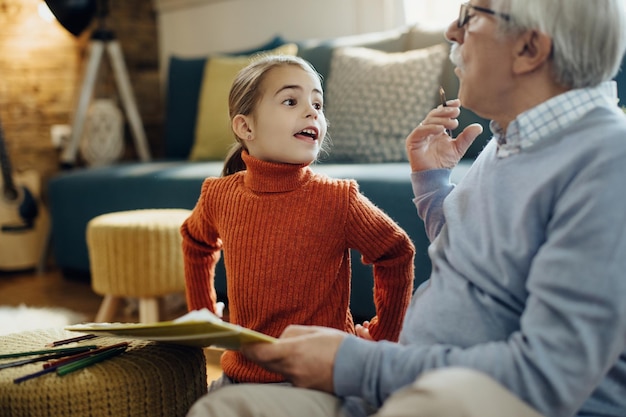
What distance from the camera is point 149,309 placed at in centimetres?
241

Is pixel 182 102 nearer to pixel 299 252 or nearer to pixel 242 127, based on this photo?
pixel 242 127

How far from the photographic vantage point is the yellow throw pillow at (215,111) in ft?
10.5

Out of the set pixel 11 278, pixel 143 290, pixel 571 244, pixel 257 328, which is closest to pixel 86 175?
pixel 11 278

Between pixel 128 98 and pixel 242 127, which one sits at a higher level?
pixel 242 127

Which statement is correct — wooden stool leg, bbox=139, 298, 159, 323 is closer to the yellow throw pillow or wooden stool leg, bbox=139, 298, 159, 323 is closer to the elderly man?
the yellow throw pillow

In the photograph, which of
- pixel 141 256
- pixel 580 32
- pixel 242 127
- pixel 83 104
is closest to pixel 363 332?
pixel 242 127

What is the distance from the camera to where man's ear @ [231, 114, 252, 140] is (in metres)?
1.26

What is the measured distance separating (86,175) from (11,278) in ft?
2.54

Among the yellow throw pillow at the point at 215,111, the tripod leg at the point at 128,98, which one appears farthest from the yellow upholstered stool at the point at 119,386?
the tripod leg at the point at 128,98

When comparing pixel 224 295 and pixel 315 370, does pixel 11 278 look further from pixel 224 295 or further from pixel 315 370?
pixel 315 370

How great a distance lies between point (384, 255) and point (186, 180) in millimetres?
1551

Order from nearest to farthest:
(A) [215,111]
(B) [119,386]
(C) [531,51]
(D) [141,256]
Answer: (C) [531,51] < (B) [119,386] < (D) [141,256] < (A) [215,111]

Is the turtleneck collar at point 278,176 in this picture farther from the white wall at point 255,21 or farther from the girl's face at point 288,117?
the white wall at point 255,21

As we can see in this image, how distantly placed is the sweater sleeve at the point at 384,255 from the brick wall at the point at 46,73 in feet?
9.24
